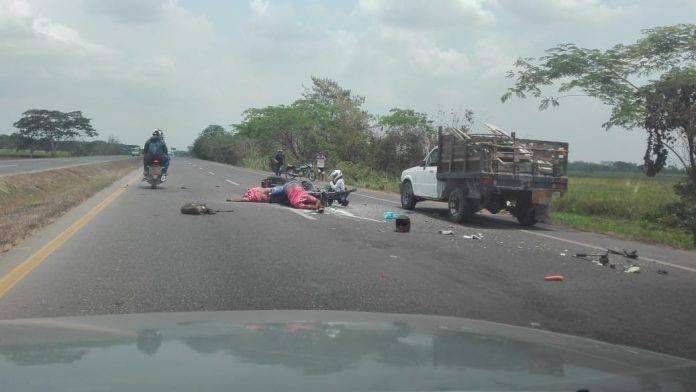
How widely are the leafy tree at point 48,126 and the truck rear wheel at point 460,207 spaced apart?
91314 mm

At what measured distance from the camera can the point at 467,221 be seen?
50.5 feet

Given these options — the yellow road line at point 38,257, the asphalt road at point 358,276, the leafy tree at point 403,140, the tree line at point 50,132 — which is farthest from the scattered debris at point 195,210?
the tree line at point 50,132

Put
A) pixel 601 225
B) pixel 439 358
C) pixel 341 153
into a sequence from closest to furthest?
pixel 439 358
pixel 601 225
pixel 341 153

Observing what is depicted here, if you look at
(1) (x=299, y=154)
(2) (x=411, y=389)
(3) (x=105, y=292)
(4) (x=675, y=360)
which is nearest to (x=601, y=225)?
(3) (x=105, y=292)

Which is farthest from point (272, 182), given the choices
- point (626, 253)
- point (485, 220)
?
point (626, 253)

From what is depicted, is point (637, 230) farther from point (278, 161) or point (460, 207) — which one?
point (278, 161)

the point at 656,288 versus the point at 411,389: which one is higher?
the point at 411,389

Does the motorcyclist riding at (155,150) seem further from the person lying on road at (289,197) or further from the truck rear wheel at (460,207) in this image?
the truck rear wheel at (460,207)

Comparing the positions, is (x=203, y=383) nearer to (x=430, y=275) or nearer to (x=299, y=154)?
(x=430, y=275)

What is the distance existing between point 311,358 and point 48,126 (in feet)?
339

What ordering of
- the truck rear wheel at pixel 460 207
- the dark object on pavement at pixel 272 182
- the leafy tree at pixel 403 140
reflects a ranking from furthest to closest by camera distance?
the leafy tree at pixel 403 140, the dark object on pavement at pixel 272 182, the truck rear wheel at pixel 460 207

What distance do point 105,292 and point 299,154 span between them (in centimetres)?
5626

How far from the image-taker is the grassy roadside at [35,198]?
1209cm

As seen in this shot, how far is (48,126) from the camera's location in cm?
9619
